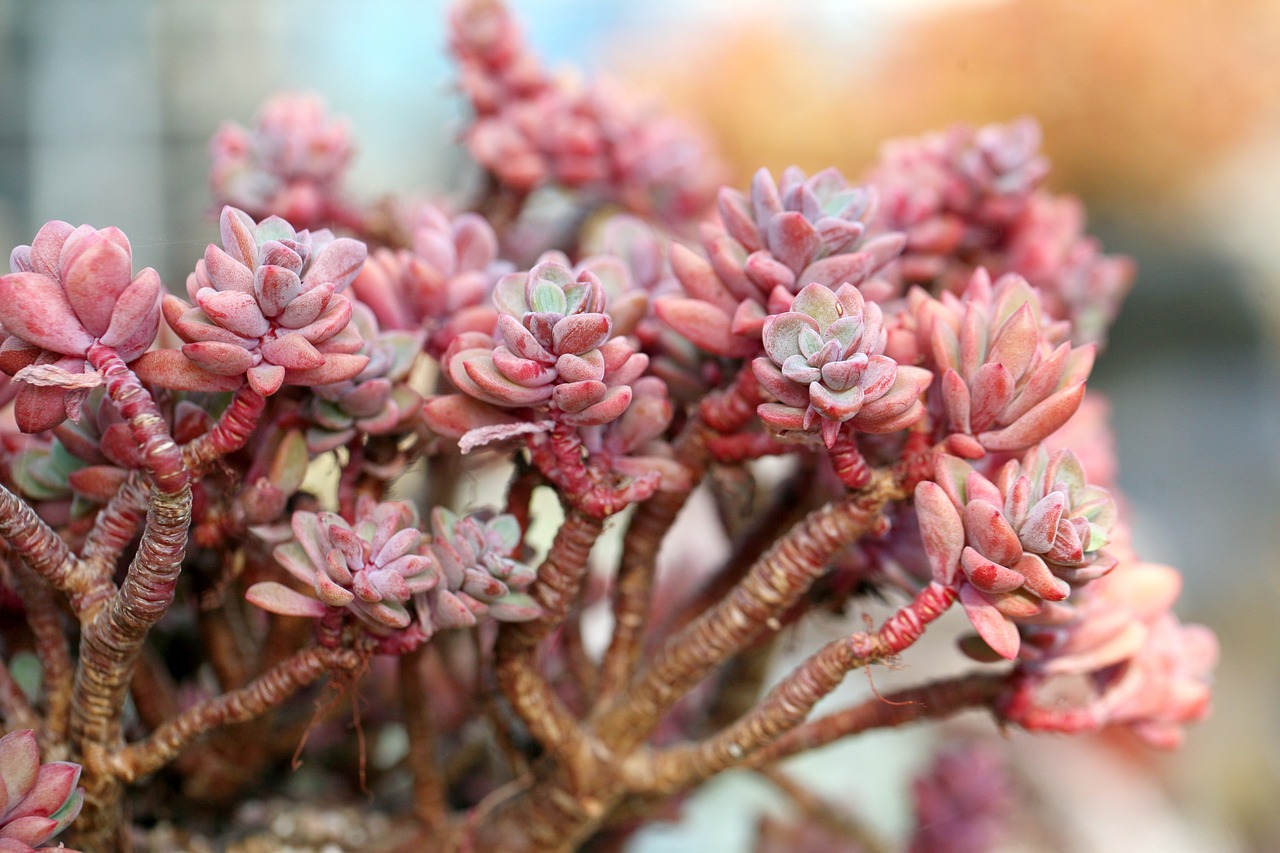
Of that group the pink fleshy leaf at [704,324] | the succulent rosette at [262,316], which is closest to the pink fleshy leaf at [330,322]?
the succulent rosette at [262,316]

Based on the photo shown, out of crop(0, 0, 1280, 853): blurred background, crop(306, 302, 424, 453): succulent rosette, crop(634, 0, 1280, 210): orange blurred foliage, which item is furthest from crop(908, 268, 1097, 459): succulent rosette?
crop(634, 0, 1280, 210): orange blurred foliage

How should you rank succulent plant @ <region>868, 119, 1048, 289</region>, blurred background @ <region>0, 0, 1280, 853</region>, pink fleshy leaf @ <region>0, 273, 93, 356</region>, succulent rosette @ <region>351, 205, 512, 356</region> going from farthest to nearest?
1. blurred background @ <region>0, 0, 1280, 853</region>
2. succulent plant @ <region>868, 119, 1048, 289</region>
3. succulent rosette @ <region>351, 205, 512, 356</region>
4. pink fleshy leaf @ <region>0, 273, 93, 356</region>

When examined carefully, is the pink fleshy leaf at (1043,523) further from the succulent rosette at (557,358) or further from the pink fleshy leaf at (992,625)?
the succulent rosette at (557,358)

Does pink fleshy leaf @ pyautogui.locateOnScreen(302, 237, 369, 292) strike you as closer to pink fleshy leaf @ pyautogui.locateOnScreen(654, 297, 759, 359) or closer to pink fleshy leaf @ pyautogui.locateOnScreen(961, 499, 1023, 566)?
pink fleshy leaf @ pyautogui.locateOnScreen(654, 297, 759, 359)

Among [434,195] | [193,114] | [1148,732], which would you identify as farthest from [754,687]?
[193,114]

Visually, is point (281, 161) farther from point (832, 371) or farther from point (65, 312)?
point (832, 371)

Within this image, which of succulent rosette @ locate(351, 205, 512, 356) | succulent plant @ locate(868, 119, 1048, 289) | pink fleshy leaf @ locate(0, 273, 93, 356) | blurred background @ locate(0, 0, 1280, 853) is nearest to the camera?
pink fleshy leaf @ locate(0, 273, 93, 356)

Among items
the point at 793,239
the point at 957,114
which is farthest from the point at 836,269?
the point at 957,114
